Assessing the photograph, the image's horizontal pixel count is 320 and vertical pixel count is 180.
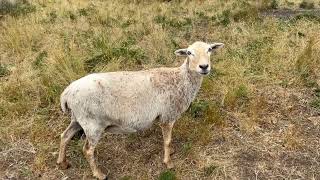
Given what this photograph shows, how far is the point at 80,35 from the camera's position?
10.9m

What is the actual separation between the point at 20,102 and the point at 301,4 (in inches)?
386

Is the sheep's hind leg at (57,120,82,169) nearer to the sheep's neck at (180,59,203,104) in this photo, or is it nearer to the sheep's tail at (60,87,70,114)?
the sheep's tail at (60,87,70,114)

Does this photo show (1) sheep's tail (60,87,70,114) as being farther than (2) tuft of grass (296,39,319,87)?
No

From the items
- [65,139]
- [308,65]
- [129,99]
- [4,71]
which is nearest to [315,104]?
[308,65]

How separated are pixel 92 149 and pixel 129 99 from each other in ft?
2.75

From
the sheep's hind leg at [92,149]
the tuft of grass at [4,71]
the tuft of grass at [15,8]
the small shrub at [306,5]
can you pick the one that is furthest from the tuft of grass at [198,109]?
the small shrub at [306,5]

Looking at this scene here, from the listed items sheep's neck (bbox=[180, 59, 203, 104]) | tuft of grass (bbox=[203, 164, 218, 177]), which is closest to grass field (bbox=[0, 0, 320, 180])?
tuft of grass (bbox=[203, 164, 218, 177])

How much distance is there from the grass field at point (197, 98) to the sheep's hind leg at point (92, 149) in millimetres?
183

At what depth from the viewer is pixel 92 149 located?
628cm

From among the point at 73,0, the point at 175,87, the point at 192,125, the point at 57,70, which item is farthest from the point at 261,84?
the point at 73,0

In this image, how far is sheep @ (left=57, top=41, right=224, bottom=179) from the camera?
6.07m

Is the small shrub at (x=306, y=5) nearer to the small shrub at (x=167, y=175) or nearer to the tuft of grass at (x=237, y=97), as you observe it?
the tuft of grass at (x=237, y=97)

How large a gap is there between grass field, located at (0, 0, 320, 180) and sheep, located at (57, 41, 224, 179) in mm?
524

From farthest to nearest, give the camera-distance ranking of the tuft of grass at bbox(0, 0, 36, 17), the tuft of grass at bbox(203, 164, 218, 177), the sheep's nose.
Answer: the tuft of grass at bbox(0, 0, 36, 17)
the tuft of grass at bbox(203, 164, 218, 177)
the sheep's nose
